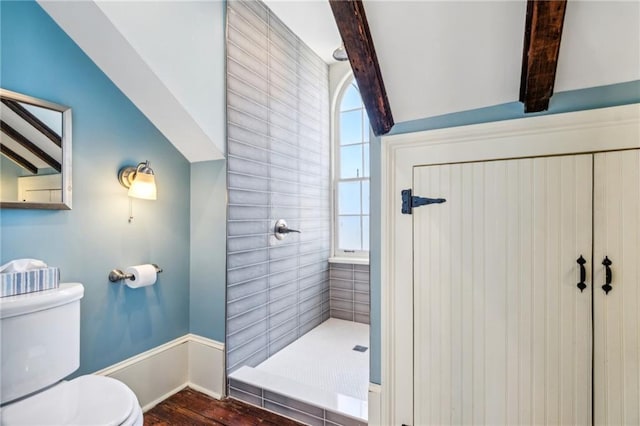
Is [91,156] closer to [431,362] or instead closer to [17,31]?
[17,31]

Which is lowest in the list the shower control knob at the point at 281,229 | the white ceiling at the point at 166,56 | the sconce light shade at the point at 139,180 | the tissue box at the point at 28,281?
the tissue box at the point at 28,281

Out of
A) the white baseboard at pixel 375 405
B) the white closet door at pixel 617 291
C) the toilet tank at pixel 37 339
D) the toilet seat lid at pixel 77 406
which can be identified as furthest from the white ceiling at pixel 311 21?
the toilet seat lid at pixel 77 406

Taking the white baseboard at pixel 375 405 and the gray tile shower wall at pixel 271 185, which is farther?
the gray tile shower wall at pixel 271 185

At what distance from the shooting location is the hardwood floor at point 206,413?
5.87ft

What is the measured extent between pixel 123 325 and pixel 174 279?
1.29 ft

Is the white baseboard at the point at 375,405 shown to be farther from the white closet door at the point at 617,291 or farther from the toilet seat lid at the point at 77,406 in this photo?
the toilet seat lid at the point at 77,406

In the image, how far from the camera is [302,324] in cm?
293

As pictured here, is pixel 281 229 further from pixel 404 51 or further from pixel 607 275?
pixel 607 275

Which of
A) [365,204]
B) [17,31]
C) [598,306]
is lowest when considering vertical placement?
[598,306]

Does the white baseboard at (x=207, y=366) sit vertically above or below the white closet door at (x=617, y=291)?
below

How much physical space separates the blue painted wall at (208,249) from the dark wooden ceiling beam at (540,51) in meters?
1.68

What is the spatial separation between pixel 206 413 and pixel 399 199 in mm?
1717

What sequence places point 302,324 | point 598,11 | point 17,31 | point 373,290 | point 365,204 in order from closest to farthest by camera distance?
point 598,11, point 17,31, point 373,290, point 302,324, point 365,204

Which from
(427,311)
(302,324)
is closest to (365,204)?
(302,324)
